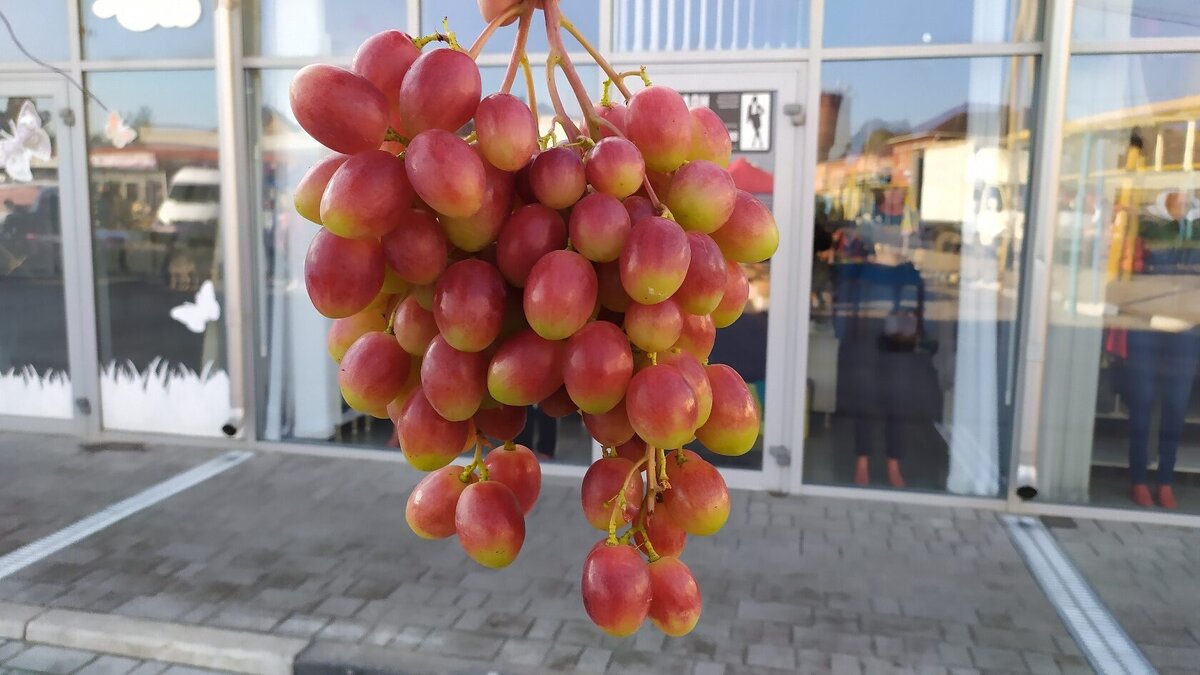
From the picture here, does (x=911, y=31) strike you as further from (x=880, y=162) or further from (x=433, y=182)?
(x=433, y=182)

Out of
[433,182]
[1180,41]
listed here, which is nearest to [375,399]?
[433,182]

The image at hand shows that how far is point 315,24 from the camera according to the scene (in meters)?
6.09

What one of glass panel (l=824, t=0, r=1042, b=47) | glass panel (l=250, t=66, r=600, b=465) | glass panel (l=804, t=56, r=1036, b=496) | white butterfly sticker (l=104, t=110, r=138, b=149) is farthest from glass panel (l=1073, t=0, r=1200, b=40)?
white butterfly sticker (l=104, t=110, r=138, b=149)

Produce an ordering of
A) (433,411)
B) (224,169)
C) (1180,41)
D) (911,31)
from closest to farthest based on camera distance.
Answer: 1. (433,411)
2. (1180,41)
3. (911,31)
4. (224,169)

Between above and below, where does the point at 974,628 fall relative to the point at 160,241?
below

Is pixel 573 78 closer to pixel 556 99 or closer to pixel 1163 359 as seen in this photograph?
pixel 556 99

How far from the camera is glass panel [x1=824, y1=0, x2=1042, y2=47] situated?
5.14 m

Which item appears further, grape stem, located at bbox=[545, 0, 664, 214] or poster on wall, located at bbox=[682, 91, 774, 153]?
poster on wall, located at bbox=[682, 91, 774, 153]

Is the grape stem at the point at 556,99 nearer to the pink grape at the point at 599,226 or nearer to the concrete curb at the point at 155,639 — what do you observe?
A: the pink grape at the point at 599,226

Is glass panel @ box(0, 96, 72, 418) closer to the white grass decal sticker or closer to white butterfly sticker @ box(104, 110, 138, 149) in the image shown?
the white grass decal sticker

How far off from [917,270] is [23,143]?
6573 millimetres

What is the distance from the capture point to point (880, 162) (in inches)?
213

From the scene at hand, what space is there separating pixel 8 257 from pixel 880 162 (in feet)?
21.6

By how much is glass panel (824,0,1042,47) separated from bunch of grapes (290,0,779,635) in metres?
4.68
